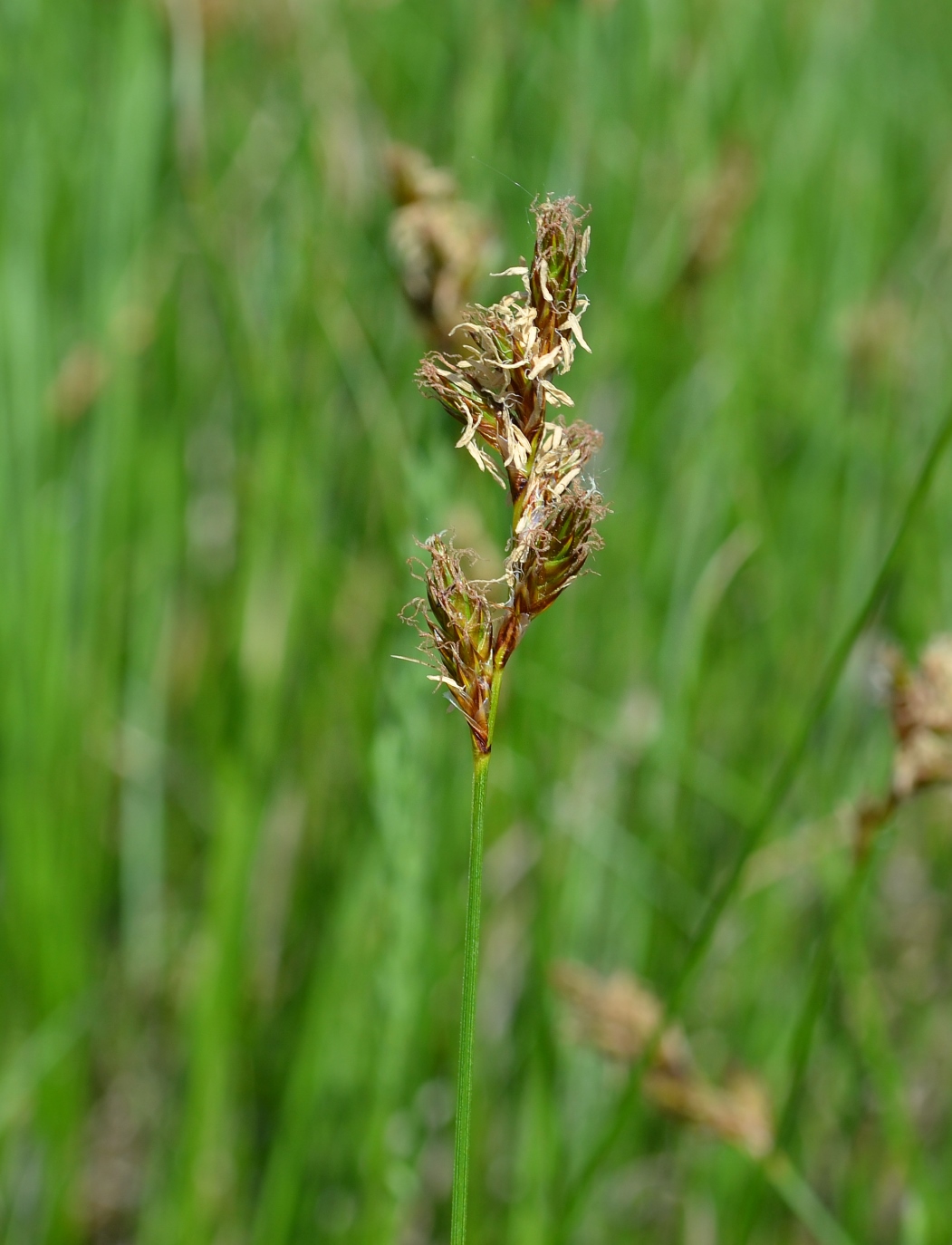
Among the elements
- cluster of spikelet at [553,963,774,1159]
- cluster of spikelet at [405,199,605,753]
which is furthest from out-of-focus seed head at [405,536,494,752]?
cluster of spikelet at [553,963,774,1159]

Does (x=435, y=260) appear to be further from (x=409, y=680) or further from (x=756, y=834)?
(x=756, y=834)

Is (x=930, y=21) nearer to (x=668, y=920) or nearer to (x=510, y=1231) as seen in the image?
(x=668, y=920)

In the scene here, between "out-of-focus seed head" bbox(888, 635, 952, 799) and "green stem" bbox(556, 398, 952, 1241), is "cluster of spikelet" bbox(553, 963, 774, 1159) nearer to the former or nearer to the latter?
"green stem" bbox(556, 398, 952, 1241)

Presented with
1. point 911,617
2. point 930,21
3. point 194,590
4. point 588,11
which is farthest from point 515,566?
point 930,21

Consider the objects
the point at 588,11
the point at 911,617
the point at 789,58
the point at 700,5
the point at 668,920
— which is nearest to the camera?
the point at 588,11

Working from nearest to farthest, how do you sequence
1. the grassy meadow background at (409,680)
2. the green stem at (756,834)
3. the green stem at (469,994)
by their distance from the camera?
the green stem at (469,994)
the green stem at (756,834)
the grassy meadow background at (409,680)

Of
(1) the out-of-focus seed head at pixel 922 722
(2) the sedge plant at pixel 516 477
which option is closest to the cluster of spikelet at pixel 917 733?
(1) the out-of-focus seed head at pixel 922 722

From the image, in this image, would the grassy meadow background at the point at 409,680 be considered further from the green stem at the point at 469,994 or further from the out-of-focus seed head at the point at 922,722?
the green stem at the point at 469,994
